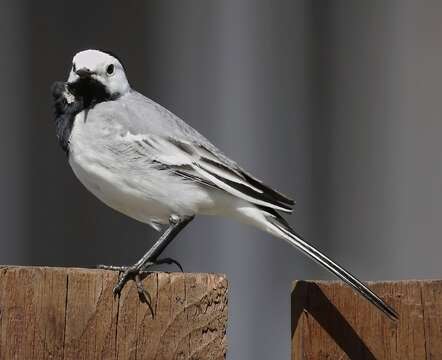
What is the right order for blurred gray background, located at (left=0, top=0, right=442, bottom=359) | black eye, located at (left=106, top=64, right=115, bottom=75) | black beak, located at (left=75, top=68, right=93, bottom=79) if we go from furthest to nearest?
blurred gray background, located at (left=0, top=0, right=442, bottom=359)
black eye, located at (left=106, top=64, right=115, bottom=75)
black beak, located at (left=75, top=68, right=93, bottom=79)

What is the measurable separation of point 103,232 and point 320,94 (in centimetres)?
172

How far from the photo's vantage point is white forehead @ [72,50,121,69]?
485 centimetres

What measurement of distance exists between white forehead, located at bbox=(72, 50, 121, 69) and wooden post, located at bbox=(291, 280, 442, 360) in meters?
1.64

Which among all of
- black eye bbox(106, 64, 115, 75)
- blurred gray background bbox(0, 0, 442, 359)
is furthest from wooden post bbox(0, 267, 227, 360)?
blurred gray background bbox(0, 0, 442, 359)

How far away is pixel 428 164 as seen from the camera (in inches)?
310

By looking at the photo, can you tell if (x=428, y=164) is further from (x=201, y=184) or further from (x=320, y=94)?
(x=201, y=184)

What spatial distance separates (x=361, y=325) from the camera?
3.65 m

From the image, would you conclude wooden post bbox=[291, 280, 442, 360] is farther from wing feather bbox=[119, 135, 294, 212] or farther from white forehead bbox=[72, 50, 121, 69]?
white forehead bbox=[72, 50, 121, 69]

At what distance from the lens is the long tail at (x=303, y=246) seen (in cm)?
362

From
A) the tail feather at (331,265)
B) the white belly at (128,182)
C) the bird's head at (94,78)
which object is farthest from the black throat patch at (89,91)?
the tail feather at (331,265)

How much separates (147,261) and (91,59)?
3.55 ft

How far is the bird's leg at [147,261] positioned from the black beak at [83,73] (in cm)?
70

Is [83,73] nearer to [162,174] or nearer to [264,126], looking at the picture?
[162,174]

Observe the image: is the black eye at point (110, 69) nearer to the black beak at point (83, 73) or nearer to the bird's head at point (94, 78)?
the bird's head at point (94, 78)
